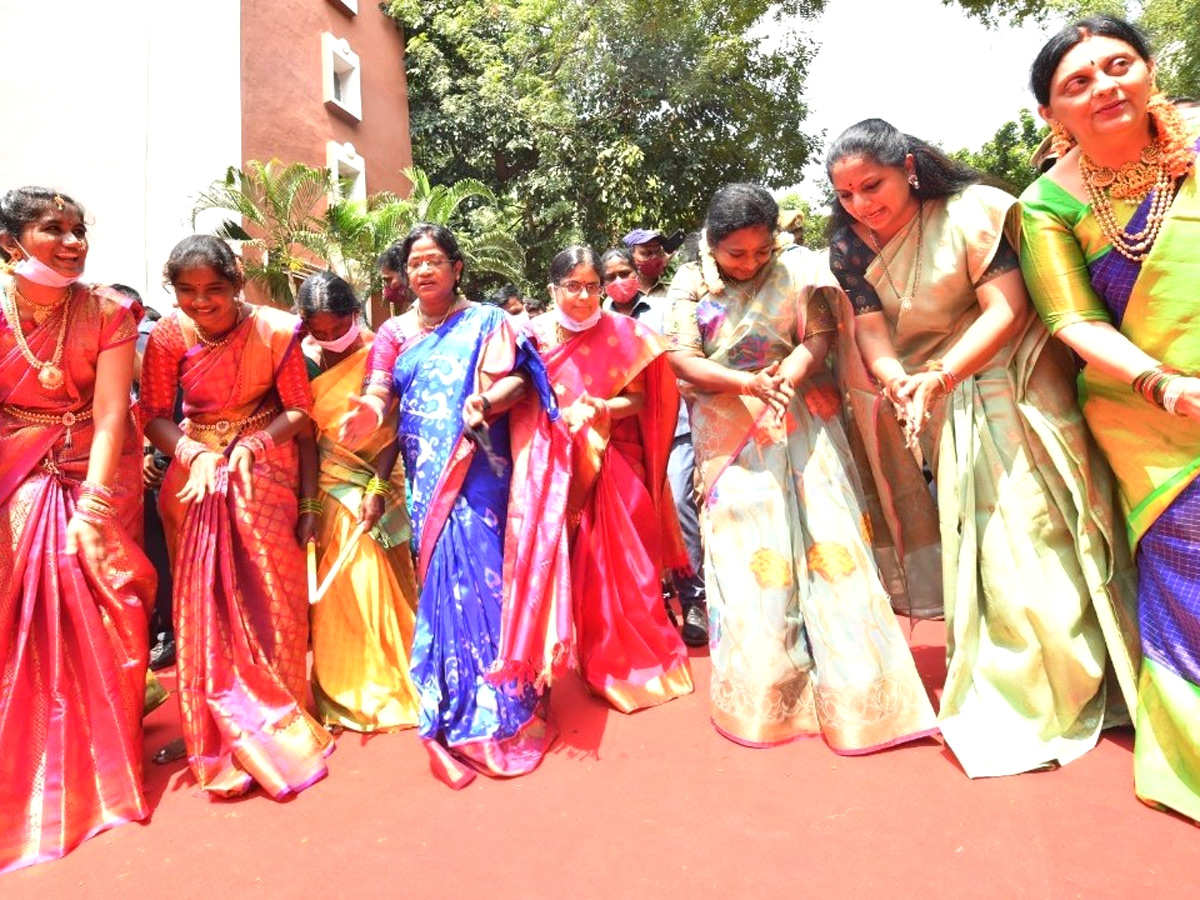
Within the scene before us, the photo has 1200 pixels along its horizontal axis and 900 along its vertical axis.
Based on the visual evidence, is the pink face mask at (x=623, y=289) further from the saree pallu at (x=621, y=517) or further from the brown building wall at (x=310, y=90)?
the brown building wall at (x=310, y=90)

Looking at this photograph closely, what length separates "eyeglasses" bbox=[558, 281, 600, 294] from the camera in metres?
3.38

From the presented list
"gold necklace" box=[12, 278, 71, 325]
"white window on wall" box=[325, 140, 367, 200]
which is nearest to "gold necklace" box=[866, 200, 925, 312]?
"gold necklace" box=[12, 278, 71, 325]

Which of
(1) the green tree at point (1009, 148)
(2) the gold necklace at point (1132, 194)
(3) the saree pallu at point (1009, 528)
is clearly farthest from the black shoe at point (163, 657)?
(1) the green tree at point (1009, 148)

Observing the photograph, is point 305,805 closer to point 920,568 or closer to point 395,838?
point 395,838

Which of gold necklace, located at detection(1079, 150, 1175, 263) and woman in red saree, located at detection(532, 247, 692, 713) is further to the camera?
woman in red saree, located at detection(532, 247, 692, 713)

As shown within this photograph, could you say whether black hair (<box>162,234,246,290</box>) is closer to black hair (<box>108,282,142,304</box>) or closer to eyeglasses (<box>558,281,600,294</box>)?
black hair (<box>108,282,142,304</box>)

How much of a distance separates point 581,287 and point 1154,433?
2137mm

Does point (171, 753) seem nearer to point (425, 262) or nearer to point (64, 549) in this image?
point (64, 549)

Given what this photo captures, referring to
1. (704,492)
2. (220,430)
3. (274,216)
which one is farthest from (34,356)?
(274,216)

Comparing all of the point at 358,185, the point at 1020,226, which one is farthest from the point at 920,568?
the point at 358,185

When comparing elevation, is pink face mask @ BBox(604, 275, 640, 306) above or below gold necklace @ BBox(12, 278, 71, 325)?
above

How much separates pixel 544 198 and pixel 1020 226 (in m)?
13.5

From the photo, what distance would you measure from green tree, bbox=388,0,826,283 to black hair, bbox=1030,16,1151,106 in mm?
11602

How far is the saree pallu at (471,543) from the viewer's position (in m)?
2.69
